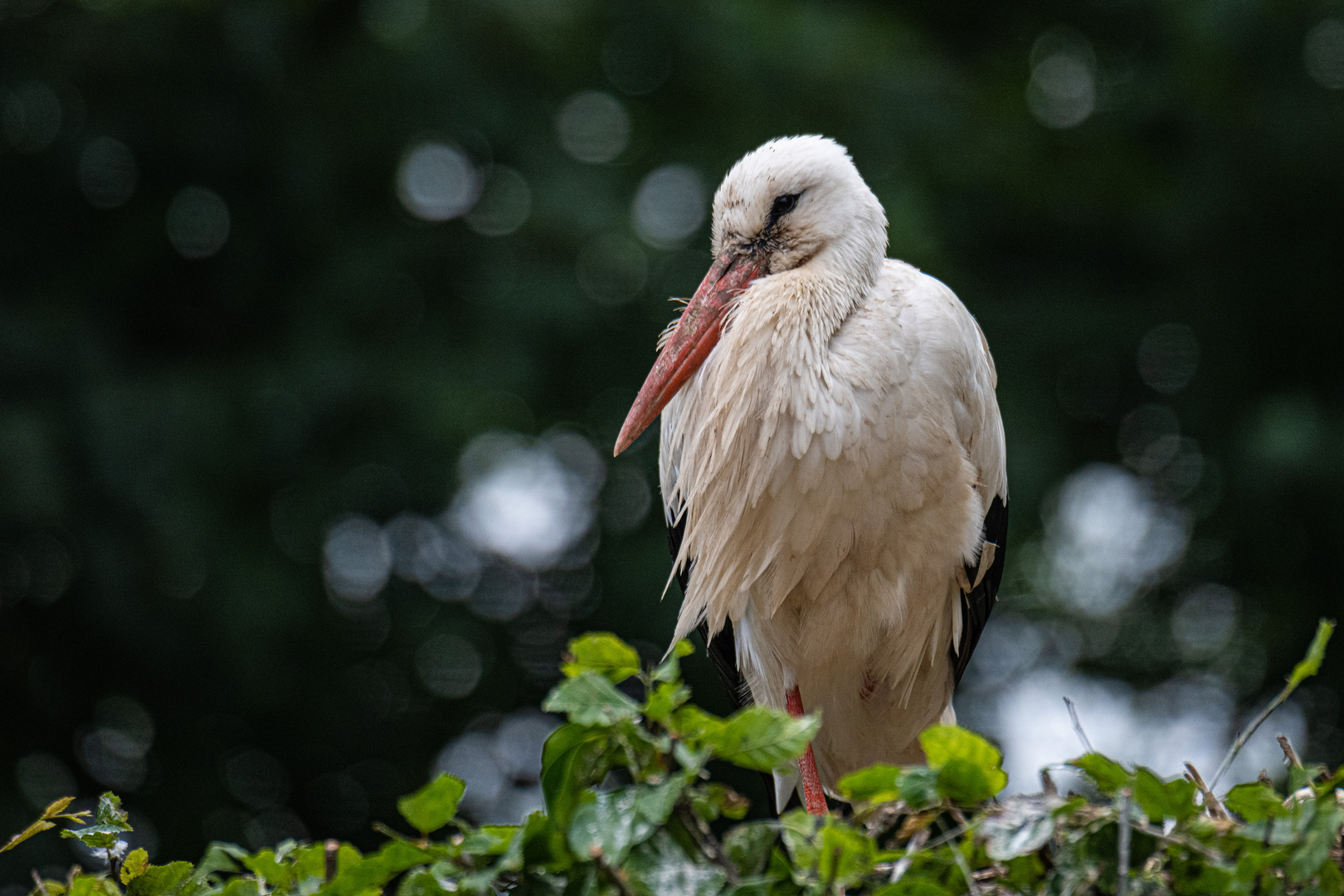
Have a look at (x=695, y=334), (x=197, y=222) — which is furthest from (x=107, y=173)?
(x=695, y=334)

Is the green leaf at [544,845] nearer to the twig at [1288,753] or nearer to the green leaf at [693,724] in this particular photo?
the green leaf at [693,724]

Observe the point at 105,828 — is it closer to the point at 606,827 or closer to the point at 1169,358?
the point at 606,827

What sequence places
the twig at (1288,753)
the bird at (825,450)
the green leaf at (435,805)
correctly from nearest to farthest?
the green leaf at (435,805), the twig at (1288,753), the bird at (825,450)

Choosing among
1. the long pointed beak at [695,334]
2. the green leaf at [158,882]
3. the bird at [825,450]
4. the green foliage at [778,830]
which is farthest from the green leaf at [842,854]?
the long pointed beak at [695,334]

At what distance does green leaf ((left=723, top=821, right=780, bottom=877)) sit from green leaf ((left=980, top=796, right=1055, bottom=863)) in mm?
147

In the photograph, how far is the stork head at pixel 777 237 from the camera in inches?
85.2

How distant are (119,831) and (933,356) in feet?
4.07

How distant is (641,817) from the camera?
0.91 metres

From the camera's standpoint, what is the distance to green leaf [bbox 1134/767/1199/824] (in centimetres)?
98

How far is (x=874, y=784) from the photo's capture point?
3.21 ft

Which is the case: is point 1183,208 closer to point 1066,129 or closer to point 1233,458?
point 1066,129

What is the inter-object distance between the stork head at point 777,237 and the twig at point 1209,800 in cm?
109

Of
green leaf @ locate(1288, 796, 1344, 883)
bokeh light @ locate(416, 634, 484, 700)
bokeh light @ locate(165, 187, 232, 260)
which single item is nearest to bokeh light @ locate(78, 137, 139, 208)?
bokeh light @ locate(165, 187, 232, 260)

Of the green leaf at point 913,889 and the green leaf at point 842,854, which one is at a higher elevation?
the green leaf at point 842,854
